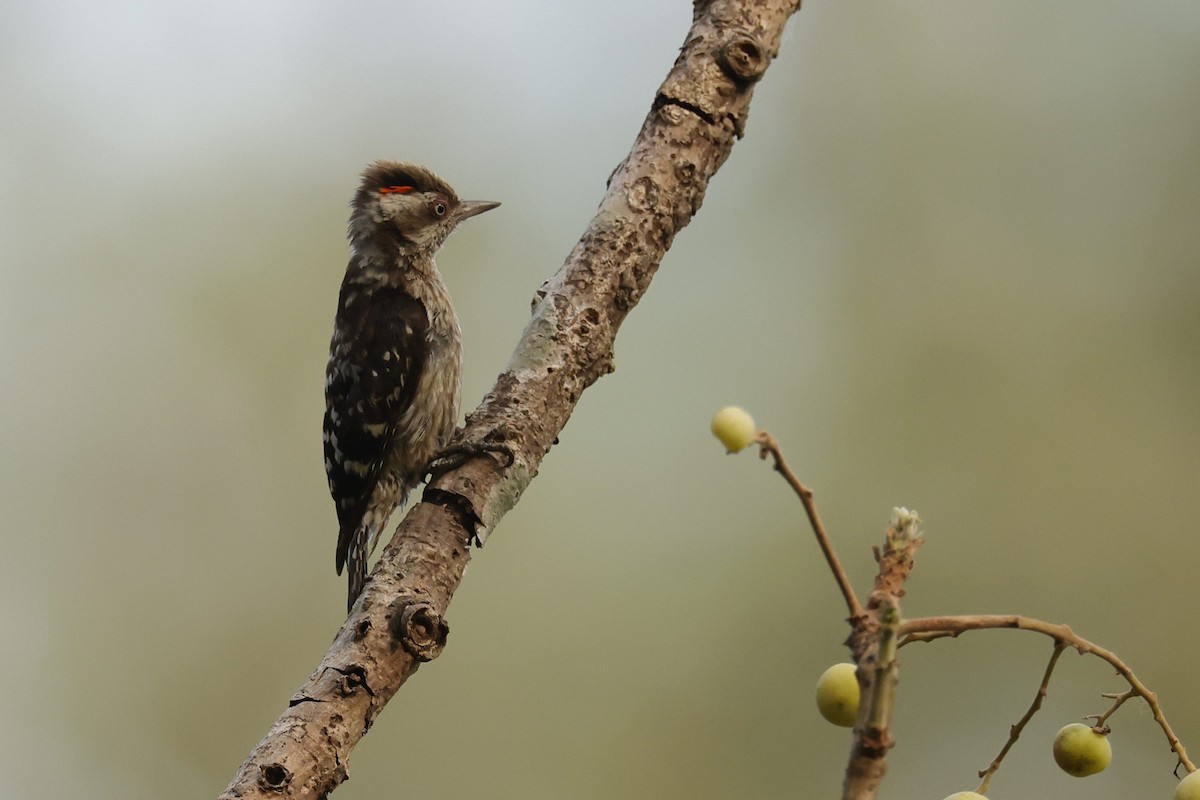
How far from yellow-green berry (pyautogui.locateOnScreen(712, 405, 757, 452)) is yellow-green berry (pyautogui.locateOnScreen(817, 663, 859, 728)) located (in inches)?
22.3

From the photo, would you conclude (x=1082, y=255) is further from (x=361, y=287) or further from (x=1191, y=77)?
(x=361, y=287)

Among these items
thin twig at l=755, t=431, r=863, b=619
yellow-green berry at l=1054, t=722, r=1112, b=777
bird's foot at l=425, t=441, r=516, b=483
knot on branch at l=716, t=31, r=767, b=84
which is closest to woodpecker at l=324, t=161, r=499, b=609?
bird's foot at l=425, t=441, r=516, b=483

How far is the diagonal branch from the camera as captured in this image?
7.95 ft

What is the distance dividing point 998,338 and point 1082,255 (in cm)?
123

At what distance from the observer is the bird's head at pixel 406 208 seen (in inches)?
215

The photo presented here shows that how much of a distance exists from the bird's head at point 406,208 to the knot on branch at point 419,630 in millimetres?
3089

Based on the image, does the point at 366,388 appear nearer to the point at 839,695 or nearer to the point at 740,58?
the point at 740,58

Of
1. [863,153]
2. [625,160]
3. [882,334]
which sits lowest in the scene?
[625,160]

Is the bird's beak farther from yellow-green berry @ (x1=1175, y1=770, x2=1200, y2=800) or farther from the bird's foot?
yellow-green berry @ (x1=1175, y1=770, x2=1200, y2=800)

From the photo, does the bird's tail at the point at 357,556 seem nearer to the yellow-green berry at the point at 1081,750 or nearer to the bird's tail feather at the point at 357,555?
the bird's tail feather at the point at 357,555

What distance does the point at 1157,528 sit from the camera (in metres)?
8.33

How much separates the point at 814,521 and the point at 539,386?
6.34ft

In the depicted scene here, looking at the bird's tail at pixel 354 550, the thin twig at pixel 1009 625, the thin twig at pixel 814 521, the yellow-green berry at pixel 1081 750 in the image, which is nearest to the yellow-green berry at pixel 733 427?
the thin twig at pixel 814 521

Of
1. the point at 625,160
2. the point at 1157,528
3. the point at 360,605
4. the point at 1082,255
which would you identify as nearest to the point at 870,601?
the point at 360,605
